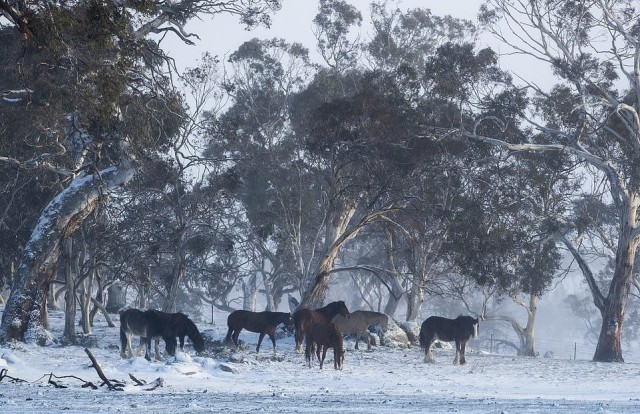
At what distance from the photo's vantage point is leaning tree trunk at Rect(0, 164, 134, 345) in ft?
78.8

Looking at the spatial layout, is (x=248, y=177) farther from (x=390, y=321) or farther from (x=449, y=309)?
(x=449, y=309)

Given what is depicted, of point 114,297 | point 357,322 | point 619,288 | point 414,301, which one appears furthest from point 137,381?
point 114,297

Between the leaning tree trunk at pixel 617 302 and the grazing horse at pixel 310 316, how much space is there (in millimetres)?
9401

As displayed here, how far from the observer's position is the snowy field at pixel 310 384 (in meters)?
12.9

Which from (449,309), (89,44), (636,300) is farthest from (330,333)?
(636,300)

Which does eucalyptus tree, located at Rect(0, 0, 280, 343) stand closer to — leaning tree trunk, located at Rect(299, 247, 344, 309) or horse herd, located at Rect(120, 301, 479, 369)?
horse herd, located at Rect(120, 301, 479, 369)

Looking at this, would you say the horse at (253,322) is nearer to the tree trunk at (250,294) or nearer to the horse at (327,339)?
the horse at (327,339)

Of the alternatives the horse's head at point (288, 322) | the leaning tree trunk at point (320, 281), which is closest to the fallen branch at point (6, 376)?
the horse's head at point (288, 322)

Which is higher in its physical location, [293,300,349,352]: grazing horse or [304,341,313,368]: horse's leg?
[293,300,349,352]: grazing horse

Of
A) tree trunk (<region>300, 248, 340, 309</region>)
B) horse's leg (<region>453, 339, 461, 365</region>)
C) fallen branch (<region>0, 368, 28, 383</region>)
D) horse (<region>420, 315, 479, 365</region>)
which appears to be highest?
tree trunk (<region>300, 248, 340, 309</region>)

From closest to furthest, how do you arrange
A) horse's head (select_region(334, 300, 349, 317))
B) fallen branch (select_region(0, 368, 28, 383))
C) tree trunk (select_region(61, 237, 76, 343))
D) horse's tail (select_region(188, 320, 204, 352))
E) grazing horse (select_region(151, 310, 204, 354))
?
fallen branch (select_region(0, 368, 28, 383))
grazing horse (select_region(151, 310, 204, 354))
horse's tail (select_region(188, 320, 204, 352))
tree trunk (select_region(61, 237, 76, 343))
horse's head (select_region(334, 300, 349, 317))

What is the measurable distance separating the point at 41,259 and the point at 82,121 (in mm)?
4178

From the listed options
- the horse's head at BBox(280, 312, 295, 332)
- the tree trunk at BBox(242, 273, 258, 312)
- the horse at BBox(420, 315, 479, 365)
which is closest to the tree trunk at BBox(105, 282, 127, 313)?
the horse's head at BBox(280, 312, 295, 332)

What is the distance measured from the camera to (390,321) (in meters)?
32.9
